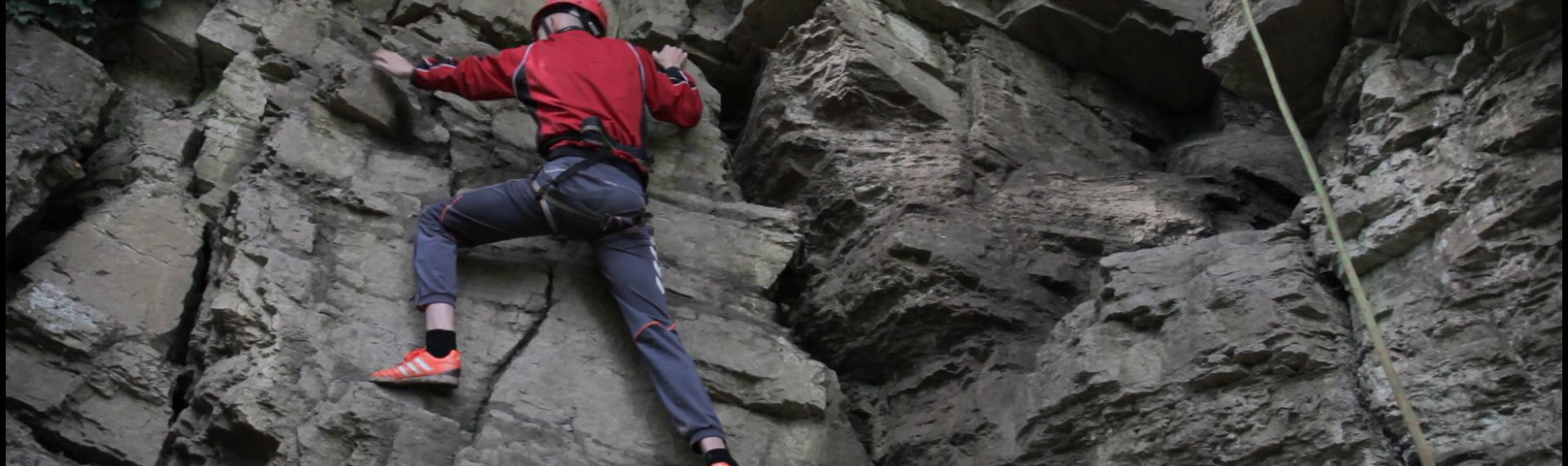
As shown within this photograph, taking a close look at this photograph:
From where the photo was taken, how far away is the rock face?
4.74m

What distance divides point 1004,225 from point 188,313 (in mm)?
3713

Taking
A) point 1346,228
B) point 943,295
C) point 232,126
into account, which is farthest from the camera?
point 232,126

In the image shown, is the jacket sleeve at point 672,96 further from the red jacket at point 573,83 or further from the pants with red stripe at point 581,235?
the pants with red stripe at point 581,235

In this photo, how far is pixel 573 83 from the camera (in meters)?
6.02

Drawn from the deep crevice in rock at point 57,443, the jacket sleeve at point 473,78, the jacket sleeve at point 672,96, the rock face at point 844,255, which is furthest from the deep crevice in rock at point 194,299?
the jacket sleeve at point 672,96

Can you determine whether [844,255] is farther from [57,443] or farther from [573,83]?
[57,443]

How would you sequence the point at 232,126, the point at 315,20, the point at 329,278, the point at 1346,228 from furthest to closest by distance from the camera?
the point at 315,20 → the point at 232,126 → the point at 329,278 → the point at 1346,228

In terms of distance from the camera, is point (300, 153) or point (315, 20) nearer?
point (300, 153)

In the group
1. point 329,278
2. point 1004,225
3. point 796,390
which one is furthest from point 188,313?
point 1004,225

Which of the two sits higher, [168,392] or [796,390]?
[796,390]

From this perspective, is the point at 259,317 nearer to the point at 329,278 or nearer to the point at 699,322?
the point at 329,278

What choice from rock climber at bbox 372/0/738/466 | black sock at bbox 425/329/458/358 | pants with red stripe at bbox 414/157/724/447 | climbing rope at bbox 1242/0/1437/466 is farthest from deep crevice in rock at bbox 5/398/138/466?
climbing rope at bbox 1242/0/1437/466

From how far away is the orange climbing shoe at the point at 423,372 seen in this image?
201 inches

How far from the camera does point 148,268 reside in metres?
5.64
